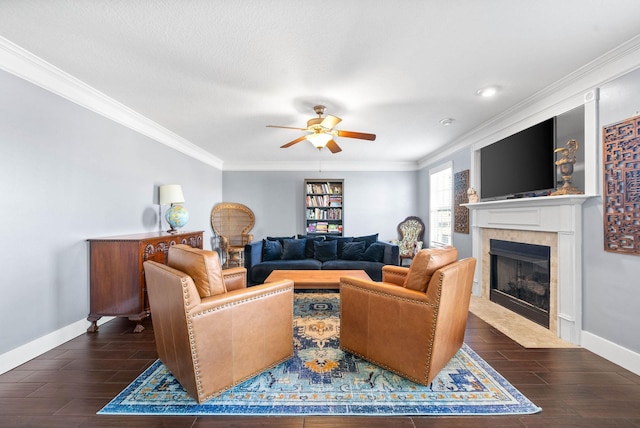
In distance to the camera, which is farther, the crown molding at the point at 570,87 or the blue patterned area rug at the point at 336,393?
the crown molding at the point at 570,87

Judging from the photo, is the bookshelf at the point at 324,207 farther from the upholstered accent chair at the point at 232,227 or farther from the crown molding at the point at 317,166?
the upholstered accent chair at the point at 232,227

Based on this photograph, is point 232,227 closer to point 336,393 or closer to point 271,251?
point 271,251

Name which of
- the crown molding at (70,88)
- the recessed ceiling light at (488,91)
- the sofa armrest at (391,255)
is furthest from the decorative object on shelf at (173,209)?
the recessed ceiling light at (488,91)

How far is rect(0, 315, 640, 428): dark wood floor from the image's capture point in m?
1.56

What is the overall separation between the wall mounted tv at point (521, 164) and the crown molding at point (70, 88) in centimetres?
463

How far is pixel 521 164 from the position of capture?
319 cm

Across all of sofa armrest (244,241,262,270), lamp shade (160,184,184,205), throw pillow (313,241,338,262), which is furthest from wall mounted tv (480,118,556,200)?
lamp shade (160,184,184,205)

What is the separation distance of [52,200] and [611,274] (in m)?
4.84

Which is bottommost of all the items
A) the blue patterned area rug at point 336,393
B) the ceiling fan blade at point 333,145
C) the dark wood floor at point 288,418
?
the dark wood floor at point 288,418

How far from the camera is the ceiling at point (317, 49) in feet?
5.63

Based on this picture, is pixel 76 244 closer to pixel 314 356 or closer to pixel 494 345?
pixel 314 356

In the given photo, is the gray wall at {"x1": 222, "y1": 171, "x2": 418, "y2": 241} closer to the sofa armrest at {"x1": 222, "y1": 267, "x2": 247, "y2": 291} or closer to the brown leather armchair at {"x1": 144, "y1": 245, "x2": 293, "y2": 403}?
the sofa armrest at {"x1": 222, "y1": 267, "x2": 247, "y2": 291}

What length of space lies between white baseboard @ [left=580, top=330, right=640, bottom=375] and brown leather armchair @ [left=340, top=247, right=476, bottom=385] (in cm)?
119

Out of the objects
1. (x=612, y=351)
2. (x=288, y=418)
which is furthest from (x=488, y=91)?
(x=288, y=418)
